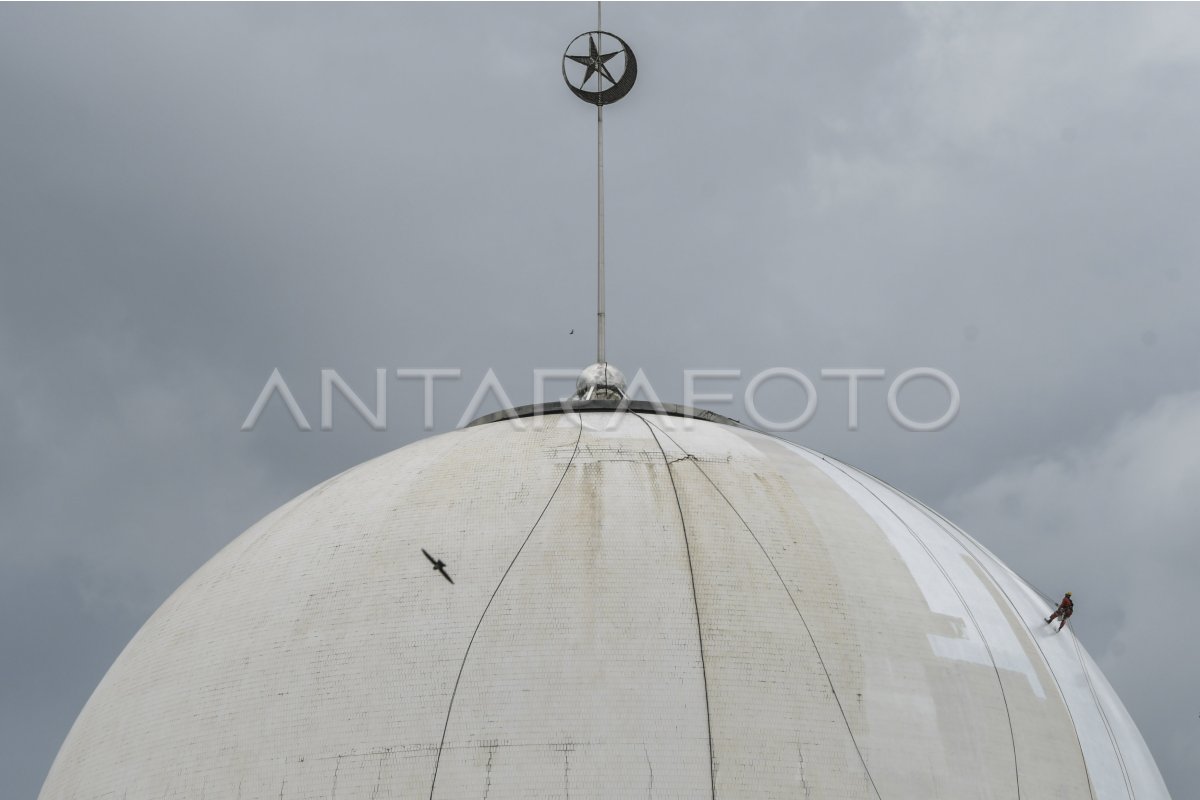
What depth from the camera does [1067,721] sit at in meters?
27.7

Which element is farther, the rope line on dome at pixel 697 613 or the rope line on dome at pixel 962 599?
the rope line on dome at pixel 962 599

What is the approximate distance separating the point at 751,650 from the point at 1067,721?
19.0 ft

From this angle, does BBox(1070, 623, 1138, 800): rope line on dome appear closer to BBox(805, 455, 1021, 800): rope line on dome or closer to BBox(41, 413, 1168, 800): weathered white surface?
BBox(41, 413, 1168, 800): weathered white surface

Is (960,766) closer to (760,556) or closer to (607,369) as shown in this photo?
(760,556)

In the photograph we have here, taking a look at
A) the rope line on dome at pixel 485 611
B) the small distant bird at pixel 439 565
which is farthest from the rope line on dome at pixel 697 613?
the small distant bird at pixel 439 565

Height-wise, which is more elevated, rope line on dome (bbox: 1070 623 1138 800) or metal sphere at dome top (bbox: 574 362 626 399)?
metal sphere at dome top (bbox: 574 362 626 399)

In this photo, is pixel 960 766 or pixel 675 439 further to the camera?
pixel 675 439

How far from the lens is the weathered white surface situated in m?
24.6

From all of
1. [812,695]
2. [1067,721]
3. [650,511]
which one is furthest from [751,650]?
[1067,721]

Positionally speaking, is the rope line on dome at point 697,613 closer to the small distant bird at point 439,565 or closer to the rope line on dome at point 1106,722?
the small distant bird at point 439,565

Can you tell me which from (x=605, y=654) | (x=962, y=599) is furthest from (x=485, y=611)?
(x=962, y=599)

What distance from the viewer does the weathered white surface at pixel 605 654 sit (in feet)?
80.7

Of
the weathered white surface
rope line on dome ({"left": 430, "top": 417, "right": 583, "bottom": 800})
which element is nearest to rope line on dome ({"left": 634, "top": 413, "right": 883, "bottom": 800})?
the weathered white surface

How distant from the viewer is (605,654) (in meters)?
25.4
